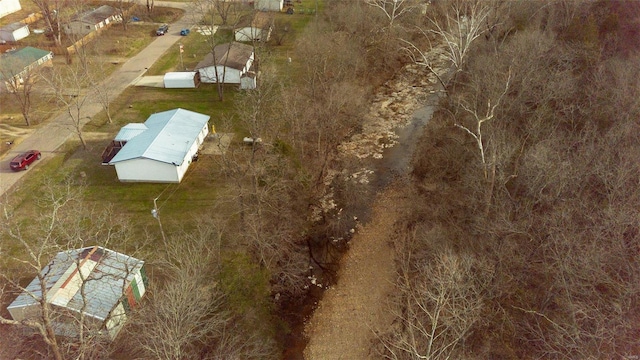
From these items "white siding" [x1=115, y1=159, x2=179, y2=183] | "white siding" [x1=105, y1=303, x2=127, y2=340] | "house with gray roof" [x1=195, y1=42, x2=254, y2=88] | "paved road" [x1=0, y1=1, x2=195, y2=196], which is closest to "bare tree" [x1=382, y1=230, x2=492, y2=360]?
"white siding" [x1=105, y1=303, x2=127, y2=340]

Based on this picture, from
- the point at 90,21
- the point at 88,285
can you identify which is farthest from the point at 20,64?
the point at 88,285

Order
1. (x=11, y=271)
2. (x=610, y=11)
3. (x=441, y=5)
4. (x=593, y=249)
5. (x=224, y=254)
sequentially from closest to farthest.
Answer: (x=593, y=249) → (x=11, y=271) → (x=224, y=254) → (x=610, y=11) → (x=441, y=5)

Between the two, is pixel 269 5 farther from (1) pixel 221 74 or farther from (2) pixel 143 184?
(2) pixel 143 184

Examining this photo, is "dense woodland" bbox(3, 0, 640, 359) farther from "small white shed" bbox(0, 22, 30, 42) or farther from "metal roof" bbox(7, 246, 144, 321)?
"small white shed" bbox(0, 22, 30, 42)

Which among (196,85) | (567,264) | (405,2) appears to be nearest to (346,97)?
(196,85)

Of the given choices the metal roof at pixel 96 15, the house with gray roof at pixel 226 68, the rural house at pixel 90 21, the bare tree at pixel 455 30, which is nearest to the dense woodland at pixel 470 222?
the bare tree at pixel 455 30

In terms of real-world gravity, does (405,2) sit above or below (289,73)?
above

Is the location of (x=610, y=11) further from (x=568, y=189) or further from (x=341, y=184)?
(x=341, y=184)
